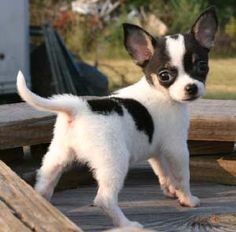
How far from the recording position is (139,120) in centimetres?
360

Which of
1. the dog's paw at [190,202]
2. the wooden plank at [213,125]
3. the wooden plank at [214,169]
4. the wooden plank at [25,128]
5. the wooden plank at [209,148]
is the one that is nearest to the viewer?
the dog's paw at [190,202]

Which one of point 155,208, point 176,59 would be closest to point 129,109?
point 176,59

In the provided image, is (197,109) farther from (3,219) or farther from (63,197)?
(3,219)

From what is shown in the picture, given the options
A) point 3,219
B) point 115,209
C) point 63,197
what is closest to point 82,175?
point 63,197

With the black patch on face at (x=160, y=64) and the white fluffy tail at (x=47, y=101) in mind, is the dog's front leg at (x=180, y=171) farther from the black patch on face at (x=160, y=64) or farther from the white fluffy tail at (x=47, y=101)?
the white fluffy tail at (x=47, y=101)

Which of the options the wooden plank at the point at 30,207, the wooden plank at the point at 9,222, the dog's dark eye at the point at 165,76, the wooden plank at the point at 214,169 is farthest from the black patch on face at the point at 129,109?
the wooden plank at the point at 214,169

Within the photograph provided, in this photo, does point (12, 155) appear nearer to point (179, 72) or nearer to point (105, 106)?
point (105, 106)

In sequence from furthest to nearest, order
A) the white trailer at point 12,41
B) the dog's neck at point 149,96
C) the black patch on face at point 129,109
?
the white trailer at point 12,41 → the dog's neck at point 149,96 → the black patch on face at point 129,109

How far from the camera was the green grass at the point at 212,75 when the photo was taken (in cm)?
1258

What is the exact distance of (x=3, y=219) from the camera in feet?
8.85

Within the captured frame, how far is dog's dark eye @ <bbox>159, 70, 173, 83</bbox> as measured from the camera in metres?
3.62

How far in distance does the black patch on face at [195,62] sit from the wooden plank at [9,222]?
1214 millimetres

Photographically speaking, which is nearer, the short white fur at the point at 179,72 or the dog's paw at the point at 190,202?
the short white fur at the point at 179,72

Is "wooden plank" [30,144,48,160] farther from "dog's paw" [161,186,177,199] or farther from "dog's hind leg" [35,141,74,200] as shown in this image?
"dog's hind leg" [35,141,74,200]
